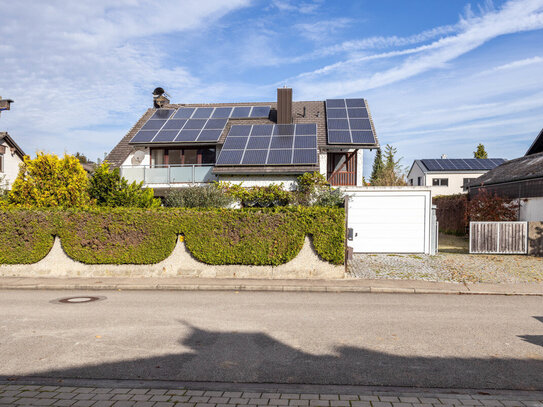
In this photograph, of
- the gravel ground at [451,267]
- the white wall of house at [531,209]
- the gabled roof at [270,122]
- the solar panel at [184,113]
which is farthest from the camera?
the solar panel at [184,113]

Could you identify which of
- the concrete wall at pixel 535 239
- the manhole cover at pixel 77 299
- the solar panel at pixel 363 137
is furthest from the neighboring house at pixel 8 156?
the concrete wall at pixel 535 239

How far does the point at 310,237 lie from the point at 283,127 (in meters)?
11.0

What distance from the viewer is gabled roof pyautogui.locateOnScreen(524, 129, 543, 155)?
2991cm

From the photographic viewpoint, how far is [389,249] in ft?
57.2

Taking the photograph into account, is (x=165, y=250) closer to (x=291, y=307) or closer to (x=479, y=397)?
(x=291, y=307)

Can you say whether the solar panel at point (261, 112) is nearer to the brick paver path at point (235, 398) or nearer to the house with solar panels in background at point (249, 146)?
the house with solar panels in background at point (249, 146)

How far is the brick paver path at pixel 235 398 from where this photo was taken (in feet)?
14.5

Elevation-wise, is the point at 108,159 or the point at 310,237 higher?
the point at 108,159

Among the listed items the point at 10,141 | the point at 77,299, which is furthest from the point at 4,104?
the point at 77,299

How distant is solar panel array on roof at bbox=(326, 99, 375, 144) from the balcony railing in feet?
20.7

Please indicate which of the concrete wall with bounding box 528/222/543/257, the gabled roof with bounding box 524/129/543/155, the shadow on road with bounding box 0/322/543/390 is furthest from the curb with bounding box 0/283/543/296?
the gabled roof with bounding box 524/129/543/155

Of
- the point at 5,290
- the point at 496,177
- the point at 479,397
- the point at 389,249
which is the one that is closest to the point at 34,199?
the point at 5,290

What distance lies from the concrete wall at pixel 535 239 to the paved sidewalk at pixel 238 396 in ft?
46.8

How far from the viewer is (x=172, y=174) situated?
2128 cm
